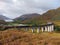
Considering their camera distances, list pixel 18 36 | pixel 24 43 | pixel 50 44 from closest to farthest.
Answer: pixel 50 44, pixel 24 43, pixel 18 36

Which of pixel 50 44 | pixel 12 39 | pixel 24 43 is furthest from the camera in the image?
pixel 12 39

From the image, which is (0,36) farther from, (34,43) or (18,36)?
(34,43)

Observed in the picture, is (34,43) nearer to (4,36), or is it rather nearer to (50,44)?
(50,44)

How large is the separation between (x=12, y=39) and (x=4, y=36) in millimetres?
4601

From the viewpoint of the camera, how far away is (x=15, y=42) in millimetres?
35969

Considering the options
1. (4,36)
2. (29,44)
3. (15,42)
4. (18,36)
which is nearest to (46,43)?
(29,44)

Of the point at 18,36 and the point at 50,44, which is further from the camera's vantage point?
the point at 18,36

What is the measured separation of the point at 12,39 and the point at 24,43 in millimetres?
4156

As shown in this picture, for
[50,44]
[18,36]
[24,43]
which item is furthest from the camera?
[18,36]

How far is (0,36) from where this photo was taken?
4231 centimetres

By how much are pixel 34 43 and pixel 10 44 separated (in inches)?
185

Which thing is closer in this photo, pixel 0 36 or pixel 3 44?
pixel 3 44

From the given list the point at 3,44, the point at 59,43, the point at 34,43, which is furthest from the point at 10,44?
the point at 59,43

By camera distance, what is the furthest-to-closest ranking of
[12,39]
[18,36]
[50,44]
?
[18,36] → [12,39] → [50,44]
